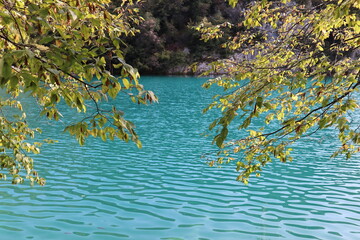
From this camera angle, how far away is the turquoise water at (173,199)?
7.68 m

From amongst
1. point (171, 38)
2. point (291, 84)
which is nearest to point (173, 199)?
point (291, 84)

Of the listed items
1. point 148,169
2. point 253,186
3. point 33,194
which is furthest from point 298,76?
point 148,169

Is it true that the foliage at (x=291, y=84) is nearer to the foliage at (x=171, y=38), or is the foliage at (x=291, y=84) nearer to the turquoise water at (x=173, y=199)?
the turquoise water at (x=173, y=199)

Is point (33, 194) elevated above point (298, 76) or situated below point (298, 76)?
below

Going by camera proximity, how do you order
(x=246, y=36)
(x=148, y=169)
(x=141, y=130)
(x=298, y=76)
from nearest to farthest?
(x=298, y=76)
(x=246, y=36)
(x=148, y=169)
(x=141, y=130)

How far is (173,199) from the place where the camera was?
9.53 metres

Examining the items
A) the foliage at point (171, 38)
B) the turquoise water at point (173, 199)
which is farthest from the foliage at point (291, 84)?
the foliage at point (171, 38)

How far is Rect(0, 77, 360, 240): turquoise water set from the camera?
768 cm

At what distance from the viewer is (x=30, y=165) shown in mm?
5605

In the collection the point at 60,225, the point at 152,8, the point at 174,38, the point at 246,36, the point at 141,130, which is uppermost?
the point at 152,8

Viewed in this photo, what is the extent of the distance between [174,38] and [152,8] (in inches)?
287

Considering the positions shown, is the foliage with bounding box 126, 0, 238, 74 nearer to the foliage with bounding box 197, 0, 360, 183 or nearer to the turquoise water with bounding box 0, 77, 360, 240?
the turquoise water with bounding box 0, 77, 360, 240

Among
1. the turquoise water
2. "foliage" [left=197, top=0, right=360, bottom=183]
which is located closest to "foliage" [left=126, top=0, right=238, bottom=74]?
the turquoise water

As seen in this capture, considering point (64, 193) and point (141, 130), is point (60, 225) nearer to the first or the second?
point (64, 193)
